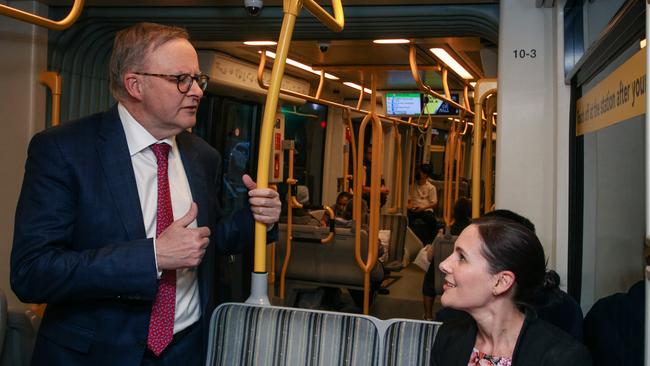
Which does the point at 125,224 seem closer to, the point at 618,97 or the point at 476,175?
the point at 618,97

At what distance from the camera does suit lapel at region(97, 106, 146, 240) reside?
5.39 feet

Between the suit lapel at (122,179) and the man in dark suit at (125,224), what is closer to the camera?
the man in dark suit at (125,224)

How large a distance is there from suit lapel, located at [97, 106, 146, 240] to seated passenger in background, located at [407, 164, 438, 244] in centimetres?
777

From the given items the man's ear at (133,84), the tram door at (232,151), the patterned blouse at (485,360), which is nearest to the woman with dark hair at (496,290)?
the patterned blouse at (485,360)

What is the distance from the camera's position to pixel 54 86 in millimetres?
2963

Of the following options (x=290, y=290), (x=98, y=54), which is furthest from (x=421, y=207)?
(x=98, y=54)

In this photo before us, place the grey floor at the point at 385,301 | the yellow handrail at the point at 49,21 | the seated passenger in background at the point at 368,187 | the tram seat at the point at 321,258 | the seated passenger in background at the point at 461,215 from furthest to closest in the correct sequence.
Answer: the seated passenger in background at the point at 368,187 → the grey floor at the point at 385,301 → the seated passenger in background at the point at 461,215 → the tram seat at the point at 321,258 → the yellow handrail at the point at 49,21

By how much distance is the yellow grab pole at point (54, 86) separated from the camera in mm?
2959

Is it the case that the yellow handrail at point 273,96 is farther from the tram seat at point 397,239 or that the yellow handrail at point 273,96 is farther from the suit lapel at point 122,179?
the tram seat at point 397,239

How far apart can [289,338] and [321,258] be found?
3.42m

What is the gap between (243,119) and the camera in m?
5.79

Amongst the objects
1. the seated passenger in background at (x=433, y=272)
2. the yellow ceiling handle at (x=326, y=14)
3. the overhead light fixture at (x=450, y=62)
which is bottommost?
the seated passenger in background at (x=433, y=272)

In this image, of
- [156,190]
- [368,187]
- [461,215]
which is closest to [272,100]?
[156,190]

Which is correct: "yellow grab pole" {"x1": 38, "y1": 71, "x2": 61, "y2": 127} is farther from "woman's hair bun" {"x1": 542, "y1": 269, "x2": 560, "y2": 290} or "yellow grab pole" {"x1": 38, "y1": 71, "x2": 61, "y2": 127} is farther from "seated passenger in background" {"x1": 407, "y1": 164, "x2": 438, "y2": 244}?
"seated passenger in background" {"x1": 407, "y1": 164, "x2": 438, "y2": 244}
